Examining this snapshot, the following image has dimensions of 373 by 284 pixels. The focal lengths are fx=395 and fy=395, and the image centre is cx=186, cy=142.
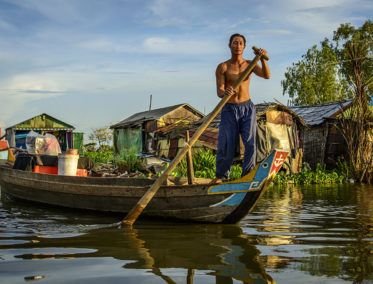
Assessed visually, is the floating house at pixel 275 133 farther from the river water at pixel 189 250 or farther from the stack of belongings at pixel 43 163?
the river water at pixel 189 250

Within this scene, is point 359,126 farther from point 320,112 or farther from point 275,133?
point 320,112

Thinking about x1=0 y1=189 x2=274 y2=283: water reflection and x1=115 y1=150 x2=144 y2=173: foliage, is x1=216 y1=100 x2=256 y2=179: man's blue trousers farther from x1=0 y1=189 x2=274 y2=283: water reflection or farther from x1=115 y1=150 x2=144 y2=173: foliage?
x1=115 y1=150 x2=144 y2=173: foliage

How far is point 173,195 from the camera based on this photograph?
16.0 ft

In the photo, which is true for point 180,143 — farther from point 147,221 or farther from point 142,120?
point 147,221

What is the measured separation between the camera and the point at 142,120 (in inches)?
928

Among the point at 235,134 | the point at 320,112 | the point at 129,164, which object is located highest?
the point at 320,112

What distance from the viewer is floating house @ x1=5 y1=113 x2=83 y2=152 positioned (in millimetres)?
25641

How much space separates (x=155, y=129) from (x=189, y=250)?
18.9 m

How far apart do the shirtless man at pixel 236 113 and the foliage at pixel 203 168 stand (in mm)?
6608

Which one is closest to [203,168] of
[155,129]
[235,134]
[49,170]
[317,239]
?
[49,170]

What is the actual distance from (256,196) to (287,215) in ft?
5.12

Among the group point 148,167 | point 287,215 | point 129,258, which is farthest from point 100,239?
point 148,167

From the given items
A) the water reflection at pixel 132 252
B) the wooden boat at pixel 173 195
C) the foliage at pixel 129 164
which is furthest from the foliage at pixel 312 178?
the water reflection at pixel 132 252

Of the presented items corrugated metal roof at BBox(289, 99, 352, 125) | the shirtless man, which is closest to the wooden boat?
the shirtless man
